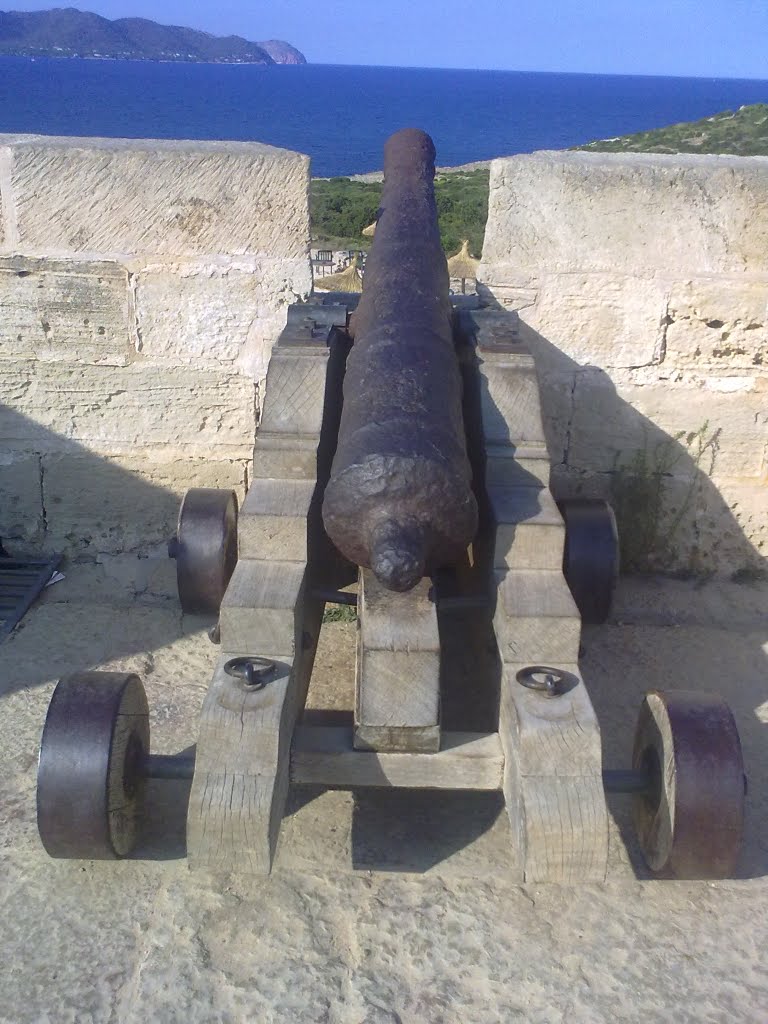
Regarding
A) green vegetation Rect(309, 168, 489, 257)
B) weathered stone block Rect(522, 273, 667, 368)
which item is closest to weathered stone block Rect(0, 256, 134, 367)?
weathered stone block Rect(522, 273, 667, 368)

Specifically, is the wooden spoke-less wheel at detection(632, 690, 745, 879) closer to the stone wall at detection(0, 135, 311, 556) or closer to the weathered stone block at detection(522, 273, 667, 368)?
the weathered stone block at detection(522, 273, 667, 368)

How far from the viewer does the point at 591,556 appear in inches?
156

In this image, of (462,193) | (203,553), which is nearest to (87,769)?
(203,553)

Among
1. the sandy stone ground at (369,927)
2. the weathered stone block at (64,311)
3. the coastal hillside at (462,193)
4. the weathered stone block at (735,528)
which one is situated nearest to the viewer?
the sandy stone ground at (369,927)

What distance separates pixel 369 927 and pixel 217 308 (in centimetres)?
265

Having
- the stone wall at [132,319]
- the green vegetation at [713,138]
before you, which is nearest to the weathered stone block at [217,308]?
the stone wall at [132,319]

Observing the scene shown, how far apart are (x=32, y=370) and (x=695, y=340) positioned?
9.14 feet

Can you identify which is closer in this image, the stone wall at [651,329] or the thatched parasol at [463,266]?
the stone wall at [651,329]

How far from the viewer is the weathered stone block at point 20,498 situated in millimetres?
4609

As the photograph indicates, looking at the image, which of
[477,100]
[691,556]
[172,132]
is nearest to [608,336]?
[691,556]

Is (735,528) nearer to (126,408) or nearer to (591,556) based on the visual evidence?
(591,556)

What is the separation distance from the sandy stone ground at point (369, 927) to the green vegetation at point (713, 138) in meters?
26.5

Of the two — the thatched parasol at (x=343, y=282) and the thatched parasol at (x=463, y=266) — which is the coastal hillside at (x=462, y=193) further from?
the thatched parasol at (x=463, y=266)

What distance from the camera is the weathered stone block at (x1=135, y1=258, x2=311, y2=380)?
4.32 m
